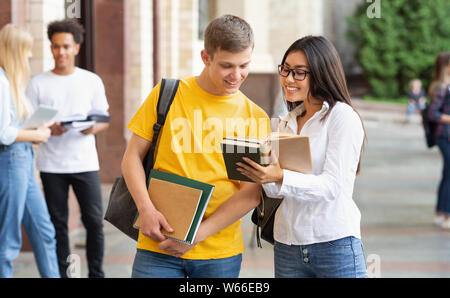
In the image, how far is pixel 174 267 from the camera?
2.65 meters

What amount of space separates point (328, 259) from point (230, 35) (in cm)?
93

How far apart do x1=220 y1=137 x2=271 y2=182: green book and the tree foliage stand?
33788 millimetres

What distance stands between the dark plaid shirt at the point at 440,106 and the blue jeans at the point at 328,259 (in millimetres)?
5496

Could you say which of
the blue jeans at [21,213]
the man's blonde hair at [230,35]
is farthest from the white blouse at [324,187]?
the blue jeans at [21,213]

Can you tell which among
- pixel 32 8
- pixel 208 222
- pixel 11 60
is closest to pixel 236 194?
pixel 208 222

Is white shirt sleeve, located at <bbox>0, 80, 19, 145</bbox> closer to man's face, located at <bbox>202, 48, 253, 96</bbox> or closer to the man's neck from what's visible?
the man's neck

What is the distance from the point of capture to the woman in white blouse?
2467mm

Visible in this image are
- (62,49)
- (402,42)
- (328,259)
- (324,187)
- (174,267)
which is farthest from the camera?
(402,42)

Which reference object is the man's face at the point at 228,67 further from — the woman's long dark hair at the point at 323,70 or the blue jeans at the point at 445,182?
the blue jeans at the point at 445,182

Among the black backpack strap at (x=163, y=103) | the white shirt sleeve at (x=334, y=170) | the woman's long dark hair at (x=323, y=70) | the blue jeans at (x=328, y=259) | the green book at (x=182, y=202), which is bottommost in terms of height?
the blue jeans at (x=328, y=259)

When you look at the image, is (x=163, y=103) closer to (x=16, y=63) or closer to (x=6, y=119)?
(x=6, y=119)

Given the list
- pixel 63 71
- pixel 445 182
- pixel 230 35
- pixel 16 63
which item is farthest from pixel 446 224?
pixel 230 35

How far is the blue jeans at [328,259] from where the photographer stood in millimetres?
2543

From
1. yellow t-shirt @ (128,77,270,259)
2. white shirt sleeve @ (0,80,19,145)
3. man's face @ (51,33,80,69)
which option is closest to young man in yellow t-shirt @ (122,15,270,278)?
yellow t-shirt @ (128,77,270,259)
